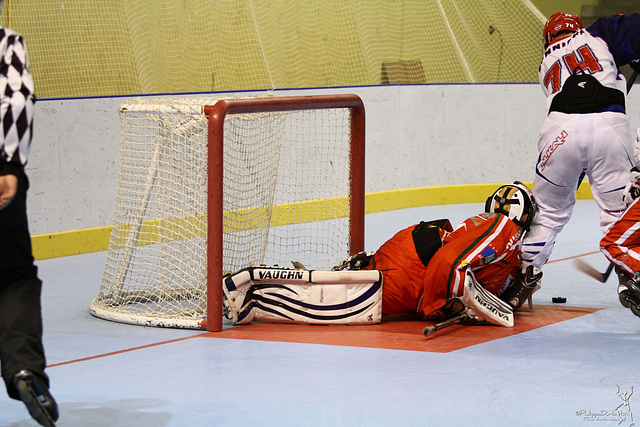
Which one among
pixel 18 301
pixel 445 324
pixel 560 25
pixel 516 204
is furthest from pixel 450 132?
pixel 18 301

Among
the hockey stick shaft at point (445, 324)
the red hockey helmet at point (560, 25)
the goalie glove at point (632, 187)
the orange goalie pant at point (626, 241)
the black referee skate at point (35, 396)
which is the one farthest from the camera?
the red hockey helmet at point (560, 25)

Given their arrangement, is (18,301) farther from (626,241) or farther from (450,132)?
(450,132)

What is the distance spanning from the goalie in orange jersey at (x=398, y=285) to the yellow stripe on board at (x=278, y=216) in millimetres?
493

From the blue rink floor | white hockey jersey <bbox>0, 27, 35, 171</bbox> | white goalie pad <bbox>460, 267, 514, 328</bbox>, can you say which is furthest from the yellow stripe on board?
white hockey jersey <bbox>0, 27, 35, 171</bbox>

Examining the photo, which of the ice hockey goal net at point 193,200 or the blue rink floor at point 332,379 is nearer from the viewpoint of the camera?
the blue rink floor at point 332,379

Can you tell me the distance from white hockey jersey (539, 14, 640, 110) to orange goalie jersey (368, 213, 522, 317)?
942 mm

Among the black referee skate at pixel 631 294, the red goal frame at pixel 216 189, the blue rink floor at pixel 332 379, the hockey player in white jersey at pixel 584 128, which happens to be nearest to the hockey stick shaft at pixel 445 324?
the blue rink floor at pixel 332 379

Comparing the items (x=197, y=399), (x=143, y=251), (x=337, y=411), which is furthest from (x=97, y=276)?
(x=337, y=411)

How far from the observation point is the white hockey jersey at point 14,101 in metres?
2.42

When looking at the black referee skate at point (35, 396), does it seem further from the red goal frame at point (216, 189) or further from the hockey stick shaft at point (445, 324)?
the hockey stick shaft at point (445, 324)

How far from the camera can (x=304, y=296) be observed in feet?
14.8

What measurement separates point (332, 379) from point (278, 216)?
12.2 feet

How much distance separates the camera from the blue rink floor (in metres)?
3.11

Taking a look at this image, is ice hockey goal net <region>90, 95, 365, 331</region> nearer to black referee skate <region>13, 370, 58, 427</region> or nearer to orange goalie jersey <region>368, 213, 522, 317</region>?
orange goalie jersey <region>368, 213, 522, 317</region>
